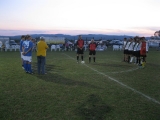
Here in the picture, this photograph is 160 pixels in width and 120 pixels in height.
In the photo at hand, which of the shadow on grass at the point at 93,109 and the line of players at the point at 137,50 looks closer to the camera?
the shadow on grass at the point at 93,109

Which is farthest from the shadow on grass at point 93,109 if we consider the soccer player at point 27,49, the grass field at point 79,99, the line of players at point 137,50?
the line of players at point 137,50

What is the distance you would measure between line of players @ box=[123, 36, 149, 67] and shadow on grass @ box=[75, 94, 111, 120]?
8807mm

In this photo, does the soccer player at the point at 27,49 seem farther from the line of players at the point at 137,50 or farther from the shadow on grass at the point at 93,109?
the line of players at the point at 137,50

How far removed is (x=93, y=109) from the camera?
5.99 metres

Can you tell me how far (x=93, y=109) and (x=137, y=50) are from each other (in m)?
11.0

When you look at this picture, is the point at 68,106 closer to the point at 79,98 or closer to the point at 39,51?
the point at 79,98

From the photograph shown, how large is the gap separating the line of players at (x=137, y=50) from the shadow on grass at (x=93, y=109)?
881 centimetres

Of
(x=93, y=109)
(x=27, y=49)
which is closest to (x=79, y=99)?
(x=93, y=109)

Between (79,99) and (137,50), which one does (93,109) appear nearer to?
(79,99)

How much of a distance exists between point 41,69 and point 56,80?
8.42 ft

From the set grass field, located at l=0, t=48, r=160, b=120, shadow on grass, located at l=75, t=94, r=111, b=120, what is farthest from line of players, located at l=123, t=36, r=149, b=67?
shadow on grass, located at l=75, t=94, r=111, b=120

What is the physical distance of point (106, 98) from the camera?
6965 millimetres

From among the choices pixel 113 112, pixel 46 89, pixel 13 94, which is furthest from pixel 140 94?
pixel 13 94

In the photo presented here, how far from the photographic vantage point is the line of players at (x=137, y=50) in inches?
591
